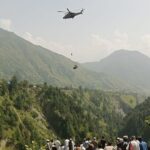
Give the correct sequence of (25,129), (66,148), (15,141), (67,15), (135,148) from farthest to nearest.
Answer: (25,129), (15,141), (66,148), (67,15), (135,148)

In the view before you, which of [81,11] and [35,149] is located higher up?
[81,11]

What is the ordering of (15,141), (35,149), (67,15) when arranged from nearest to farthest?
(35,149) → (67,15) → (15,141)

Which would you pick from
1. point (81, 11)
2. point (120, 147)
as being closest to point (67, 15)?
point (81, 11)

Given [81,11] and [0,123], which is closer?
[81,11]

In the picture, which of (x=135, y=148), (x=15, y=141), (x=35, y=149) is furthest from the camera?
(x=15, y=141)

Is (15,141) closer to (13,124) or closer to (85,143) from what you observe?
(13,124)

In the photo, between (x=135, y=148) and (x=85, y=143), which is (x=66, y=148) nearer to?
(x=85, y=143)

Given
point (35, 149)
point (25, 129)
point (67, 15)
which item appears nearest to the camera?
point (35, 149)

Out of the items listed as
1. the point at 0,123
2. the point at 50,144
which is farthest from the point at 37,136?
the point at 50,144

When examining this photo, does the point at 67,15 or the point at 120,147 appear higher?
the point at 67,15
